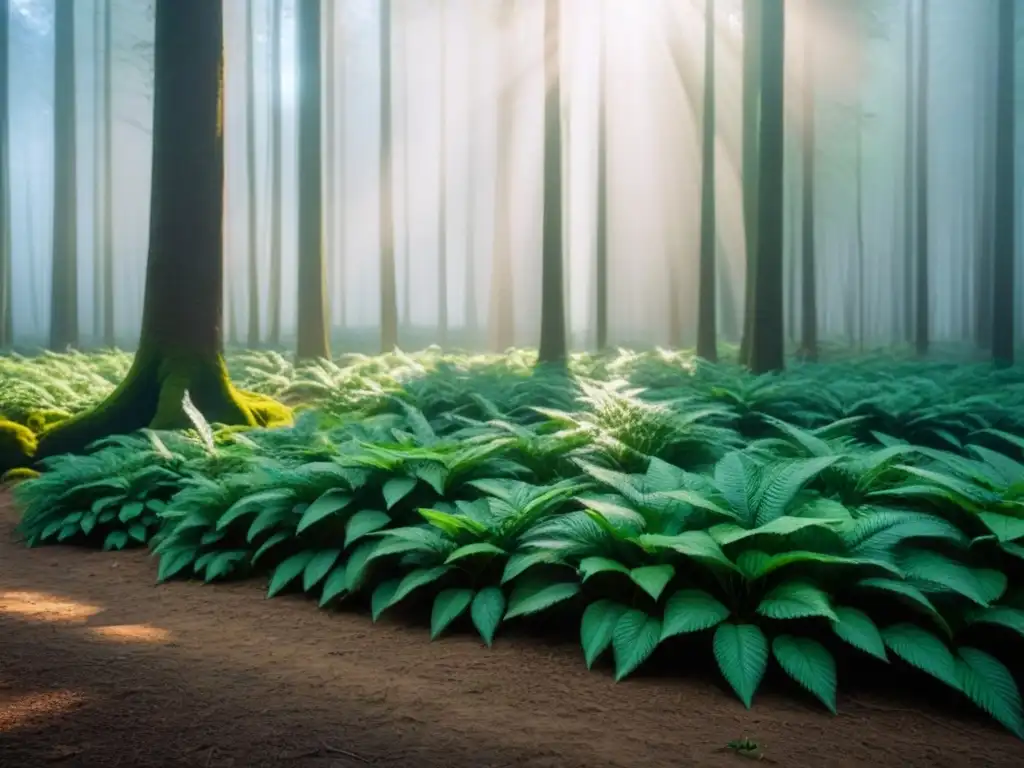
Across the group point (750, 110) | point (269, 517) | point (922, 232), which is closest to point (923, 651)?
point (269, 517)

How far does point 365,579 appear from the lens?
4.65m

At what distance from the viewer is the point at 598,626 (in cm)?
370

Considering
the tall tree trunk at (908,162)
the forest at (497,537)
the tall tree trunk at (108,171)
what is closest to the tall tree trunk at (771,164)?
the forest at (497,537)

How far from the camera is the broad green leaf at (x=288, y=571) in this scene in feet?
16.0

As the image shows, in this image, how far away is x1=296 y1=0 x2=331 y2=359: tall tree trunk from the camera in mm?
16375

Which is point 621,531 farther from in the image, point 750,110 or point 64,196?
point 64,196

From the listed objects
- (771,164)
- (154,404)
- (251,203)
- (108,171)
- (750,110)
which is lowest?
(154,404)

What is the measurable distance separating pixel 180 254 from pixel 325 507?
17.6ft

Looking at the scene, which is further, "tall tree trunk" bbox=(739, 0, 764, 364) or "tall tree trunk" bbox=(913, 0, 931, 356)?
"tall tree trunk" bbox=(913, 0, 931, 356)

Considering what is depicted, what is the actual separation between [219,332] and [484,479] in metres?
5.63

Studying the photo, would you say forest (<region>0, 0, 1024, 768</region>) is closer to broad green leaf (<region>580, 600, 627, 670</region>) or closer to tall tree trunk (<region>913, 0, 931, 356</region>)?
broad green leaf (<region>580, 600, 627, 670</region>)

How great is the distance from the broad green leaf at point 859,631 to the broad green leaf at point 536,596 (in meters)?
1.25

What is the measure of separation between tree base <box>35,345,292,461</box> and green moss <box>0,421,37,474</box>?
109 mm

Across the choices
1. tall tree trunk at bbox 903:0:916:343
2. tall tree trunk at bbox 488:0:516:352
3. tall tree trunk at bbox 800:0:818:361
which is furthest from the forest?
tall tree trunk at bbox 903:0:916:343
